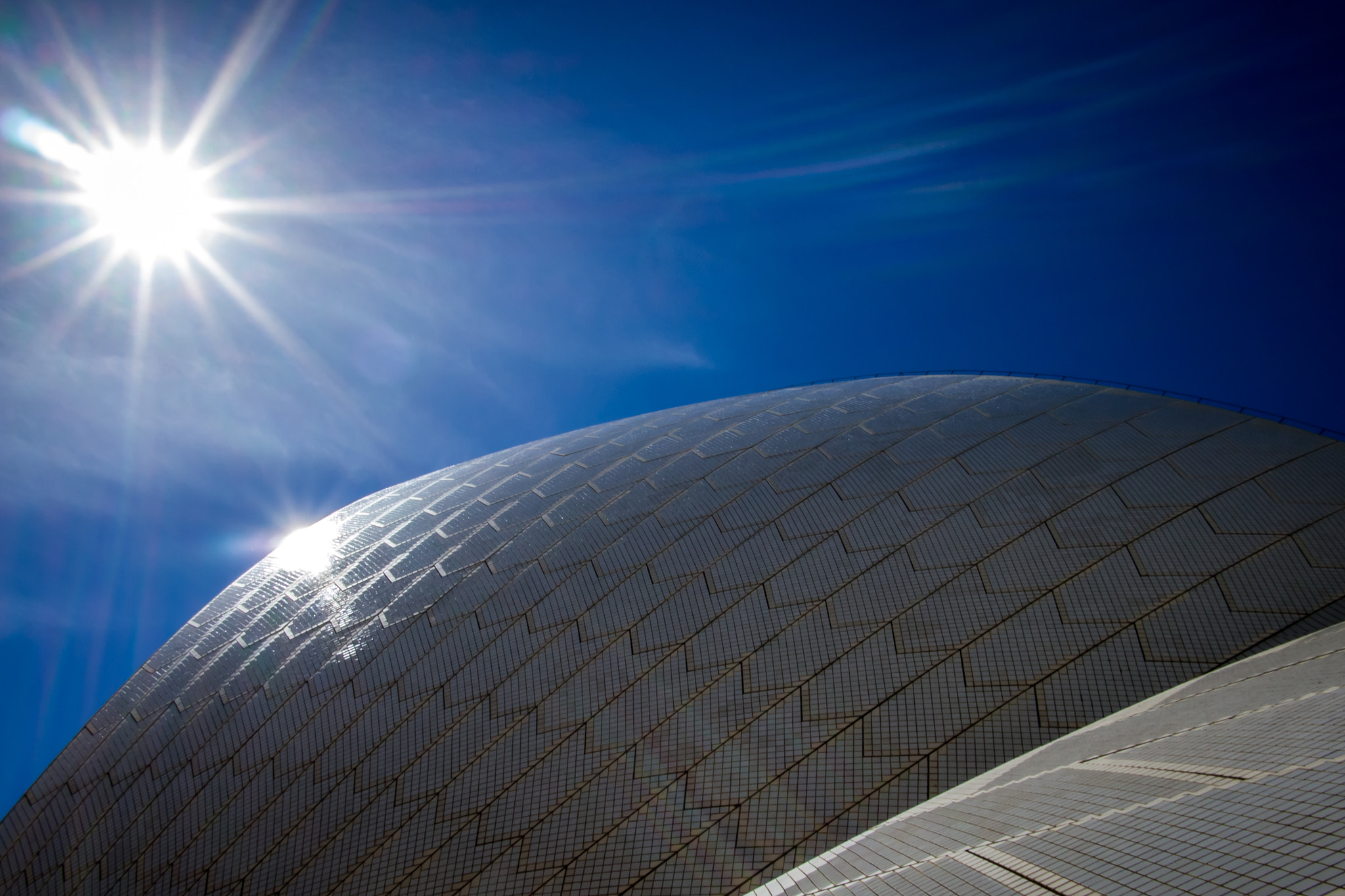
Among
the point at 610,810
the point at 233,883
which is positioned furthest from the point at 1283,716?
the point at 233,883

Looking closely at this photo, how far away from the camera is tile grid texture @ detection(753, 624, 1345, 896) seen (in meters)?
3.19

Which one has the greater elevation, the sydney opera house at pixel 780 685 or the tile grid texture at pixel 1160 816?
the sydney opera house at pixel 780 685

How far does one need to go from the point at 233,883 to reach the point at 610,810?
6.69m

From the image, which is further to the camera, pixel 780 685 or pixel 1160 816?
pixel 780 685

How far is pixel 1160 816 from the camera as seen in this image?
3912mm

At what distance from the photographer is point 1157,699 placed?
26.0ft

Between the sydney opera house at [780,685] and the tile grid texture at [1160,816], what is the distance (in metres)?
0.05

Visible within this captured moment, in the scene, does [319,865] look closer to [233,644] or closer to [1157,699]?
[233,644]

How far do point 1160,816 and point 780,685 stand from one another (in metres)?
6.04

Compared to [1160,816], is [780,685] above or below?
above

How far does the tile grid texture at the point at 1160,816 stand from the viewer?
3191mm

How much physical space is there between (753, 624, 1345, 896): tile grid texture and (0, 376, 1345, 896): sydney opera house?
0.05 meters

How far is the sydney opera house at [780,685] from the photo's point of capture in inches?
245

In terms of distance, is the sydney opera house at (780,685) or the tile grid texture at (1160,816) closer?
the tile grid texture at (1160,816)
